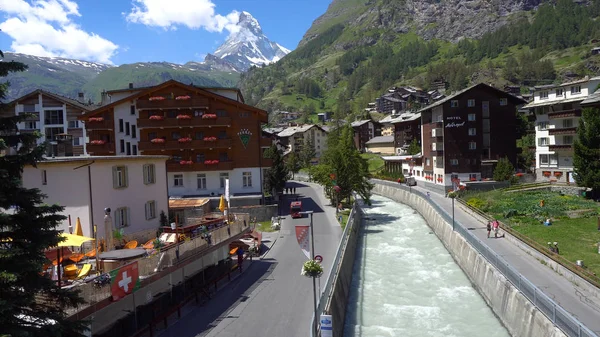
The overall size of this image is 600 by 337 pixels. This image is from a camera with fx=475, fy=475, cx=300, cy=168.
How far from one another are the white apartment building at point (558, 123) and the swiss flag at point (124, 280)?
54.9 metres

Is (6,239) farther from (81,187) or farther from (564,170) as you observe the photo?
(564,170)

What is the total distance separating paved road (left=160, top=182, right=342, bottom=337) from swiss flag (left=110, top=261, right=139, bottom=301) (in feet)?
9.79

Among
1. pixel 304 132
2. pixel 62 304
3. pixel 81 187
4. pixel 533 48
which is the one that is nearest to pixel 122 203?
pixel 81 187

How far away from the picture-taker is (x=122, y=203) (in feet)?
93.9

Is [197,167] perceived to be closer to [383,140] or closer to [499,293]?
[499,293]

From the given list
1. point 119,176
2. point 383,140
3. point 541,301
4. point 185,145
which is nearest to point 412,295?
point 541,301

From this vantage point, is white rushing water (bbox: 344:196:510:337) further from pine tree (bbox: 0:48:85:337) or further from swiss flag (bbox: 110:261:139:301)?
pine tree (bbox: 0:48:85:337)

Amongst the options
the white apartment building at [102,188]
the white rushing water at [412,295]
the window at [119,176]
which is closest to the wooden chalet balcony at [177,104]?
the white apartment building at [102,188]

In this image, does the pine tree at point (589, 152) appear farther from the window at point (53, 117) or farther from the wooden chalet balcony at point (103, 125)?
the window at point (53, 117)

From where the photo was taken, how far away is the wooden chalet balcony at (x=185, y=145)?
171 ft

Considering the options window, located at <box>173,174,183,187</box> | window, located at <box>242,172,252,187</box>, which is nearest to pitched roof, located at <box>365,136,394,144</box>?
window, located at <box>242,172,252,187</box>

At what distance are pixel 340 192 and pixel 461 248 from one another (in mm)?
22231

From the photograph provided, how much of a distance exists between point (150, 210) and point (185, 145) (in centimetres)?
2156

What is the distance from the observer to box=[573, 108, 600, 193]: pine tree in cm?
4778
